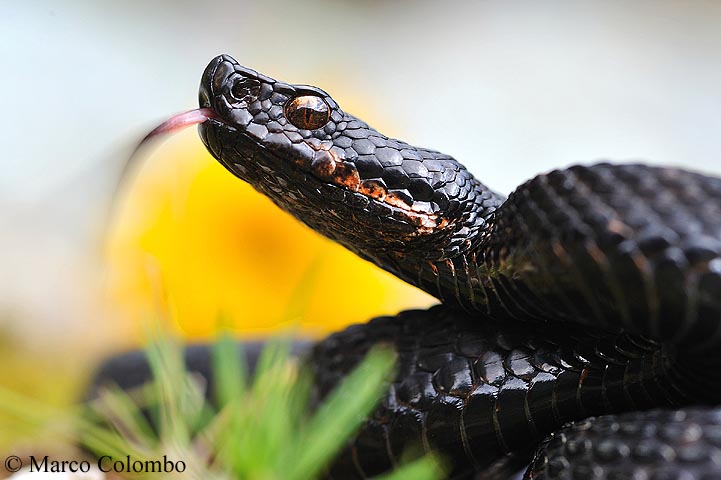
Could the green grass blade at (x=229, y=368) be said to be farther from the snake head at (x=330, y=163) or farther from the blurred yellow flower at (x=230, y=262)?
the blurred yellow flower at (x=230, y=262)

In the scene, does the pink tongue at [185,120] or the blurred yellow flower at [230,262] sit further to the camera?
the blurred yellow flower at [230,262]

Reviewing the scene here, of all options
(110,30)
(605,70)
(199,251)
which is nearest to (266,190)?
(199,251)

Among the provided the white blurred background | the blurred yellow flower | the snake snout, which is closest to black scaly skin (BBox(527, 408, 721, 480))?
the snake snout

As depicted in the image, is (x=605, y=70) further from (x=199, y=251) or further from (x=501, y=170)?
(x=199, y=251)

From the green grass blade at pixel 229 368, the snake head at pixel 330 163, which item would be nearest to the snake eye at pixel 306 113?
the snake head at pixel 330 163

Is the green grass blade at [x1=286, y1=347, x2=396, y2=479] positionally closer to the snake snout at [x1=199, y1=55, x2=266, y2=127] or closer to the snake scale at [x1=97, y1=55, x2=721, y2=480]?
the snake scale at [x1=97, y1=55, x2=721, y2=480]

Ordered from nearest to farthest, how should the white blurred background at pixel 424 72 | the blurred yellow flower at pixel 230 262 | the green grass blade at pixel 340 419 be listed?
the green grass blade at pixel 340 419 < the blurred yellow flower at pixel 230 262 < the white blurred background at pixel 424 72

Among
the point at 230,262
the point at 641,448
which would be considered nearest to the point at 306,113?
the point at 641,448
